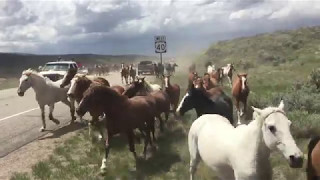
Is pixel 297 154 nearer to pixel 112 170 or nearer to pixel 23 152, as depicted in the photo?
pixel 112 170

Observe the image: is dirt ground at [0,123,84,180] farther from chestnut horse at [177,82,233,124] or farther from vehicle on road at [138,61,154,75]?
vehicle on road at [138,61,154,75]

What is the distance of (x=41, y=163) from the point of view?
412 inches

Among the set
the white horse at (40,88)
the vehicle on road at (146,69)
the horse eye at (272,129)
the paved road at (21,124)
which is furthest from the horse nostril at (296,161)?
the vehicle on road at (146,69)

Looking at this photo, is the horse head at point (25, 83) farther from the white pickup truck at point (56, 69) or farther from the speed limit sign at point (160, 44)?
the white pickup truck at point (56, 69)

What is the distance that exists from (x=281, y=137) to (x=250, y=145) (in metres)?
0.68

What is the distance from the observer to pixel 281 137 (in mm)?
5312

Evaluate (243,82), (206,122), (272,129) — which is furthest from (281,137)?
(243,82)

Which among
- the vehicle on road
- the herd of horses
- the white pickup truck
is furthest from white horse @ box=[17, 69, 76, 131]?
the vehicle on road

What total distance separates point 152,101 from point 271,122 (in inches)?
265

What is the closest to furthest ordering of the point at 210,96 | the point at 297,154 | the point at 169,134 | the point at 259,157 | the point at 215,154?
the point at 297,154 < the point at 259,157 < the point at 215,154 < the point at 210,96 < the point at 169,134

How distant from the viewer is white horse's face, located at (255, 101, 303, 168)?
513 cm

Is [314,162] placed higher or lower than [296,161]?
lower

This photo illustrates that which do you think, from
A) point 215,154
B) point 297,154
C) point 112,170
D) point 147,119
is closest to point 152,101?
point 147,119

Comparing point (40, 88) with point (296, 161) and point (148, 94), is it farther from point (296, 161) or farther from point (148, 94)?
point (296, 161)
